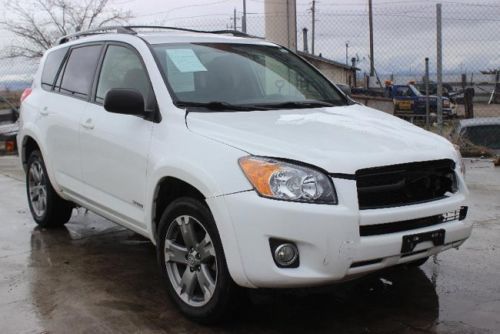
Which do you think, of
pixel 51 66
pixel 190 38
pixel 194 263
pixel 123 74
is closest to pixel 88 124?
pixel 123 74

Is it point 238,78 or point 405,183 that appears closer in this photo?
point 405,183

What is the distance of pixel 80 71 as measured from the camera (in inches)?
213

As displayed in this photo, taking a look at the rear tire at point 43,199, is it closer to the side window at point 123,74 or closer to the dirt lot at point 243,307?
the dirt lot at point 243,307

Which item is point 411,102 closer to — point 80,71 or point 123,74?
point 80,71

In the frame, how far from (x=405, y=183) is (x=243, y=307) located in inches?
47.1

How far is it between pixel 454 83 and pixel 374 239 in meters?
28.4

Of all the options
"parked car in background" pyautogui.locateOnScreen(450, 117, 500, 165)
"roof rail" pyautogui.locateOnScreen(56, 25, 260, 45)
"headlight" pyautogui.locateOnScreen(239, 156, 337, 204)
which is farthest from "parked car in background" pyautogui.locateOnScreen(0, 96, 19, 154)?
"headlight" pyautogui.locateOnScreen(239, 156, 337, 204)

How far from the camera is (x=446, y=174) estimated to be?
383 cm

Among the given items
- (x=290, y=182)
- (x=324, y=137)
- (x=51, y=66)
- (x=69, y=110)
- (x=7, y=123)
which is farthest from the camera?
(x=7, y=123)

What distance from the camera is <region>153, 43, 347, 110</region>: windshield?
4297mm

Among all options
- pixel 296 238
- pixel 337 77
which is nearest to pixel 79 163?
pixel 296 238

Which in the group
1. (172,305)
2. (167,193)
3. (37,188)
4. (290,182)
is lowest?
(172,305)

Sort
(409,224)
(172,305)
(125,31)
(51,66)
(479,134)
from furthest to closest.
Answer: (479,134) < (51,66) < (125,31) < (172,305) < (409,224)

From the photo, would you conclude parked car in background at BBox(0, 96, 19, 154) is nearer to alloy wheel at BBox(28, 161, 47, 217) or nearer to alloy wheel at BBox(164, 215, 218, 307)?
alloy wheel at BBox(28, 161, 47, 217)
